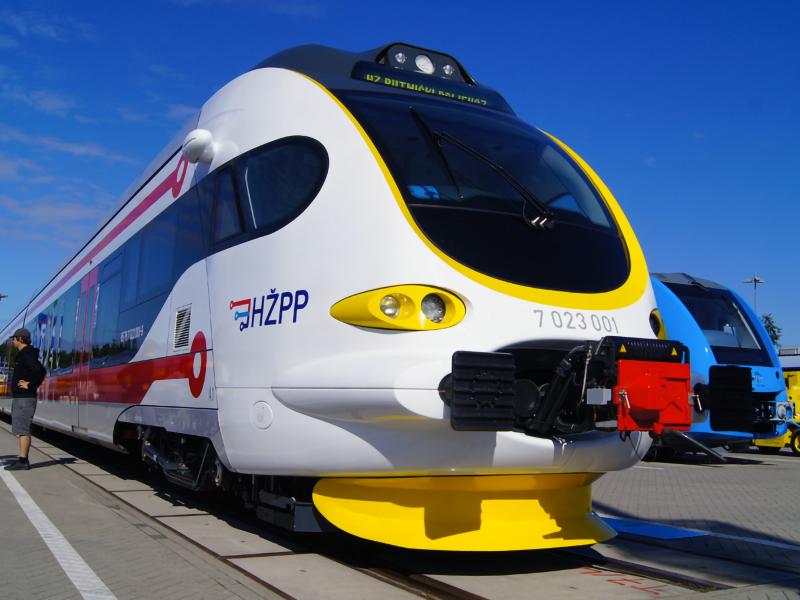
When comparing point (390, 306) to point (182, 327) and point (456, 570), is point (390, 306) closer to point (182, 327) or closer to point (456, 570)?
point (456, 570)

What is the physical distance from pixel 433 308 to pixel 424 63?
2524 mm

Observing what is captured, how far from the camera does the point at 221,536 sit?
577 cm

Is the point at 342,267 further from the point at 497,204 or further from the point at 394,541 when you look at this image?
the point at 394,541

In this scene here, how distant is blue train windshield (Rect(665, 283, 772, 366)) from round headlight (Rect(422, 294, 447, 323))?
9.85m

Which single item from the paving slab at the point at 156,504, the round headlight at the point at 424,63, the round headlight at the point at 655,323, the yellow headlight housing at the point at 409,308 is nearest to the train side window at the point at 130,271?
the paving slab at the point at 156,504


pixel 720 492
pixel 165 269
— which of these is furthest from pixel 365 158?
pixel 720 492

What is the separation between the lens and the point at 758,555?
18.4ft

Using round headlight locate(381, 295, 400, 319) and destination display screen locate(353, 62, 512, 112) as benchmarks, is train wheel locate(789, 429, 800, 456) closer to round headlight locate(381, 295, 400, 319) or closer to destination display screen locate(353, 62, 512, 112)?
destination display screen locate(353, 62, 512, 112)

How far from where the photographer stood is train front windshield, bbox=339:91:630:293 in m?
4.59

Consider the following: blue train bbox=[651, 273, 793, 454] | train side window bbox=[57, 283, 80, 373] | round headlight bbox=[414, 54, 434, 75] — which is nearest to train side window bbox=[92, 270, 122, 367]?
train side window bbox=[57, 283, 80, 373]

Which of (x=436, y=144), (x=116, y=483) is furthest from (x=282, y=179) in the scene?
(x=116, y=483)

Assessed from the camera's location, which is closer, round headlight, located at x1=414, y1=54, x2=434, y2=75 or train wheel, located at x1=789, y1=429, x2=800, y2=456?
round headlight, located at x1=414, y1=54, x2=434, y2=75

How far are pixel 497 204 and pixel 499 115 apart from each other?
1.24m

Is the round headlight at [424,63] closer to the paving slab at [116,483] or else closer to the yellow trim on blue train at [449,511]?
the yellow trim on blue train at [449,511]
